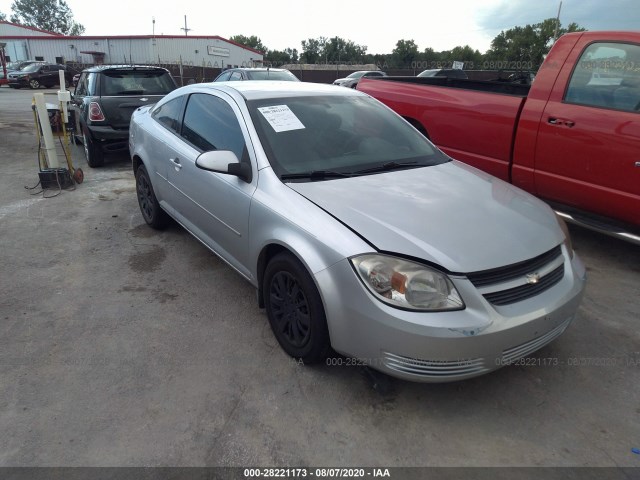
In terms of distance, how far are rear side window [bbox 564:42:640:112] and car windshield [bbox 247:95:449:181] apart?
5.21 feet

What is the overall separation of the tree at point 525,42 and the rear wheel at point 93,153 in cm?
5077

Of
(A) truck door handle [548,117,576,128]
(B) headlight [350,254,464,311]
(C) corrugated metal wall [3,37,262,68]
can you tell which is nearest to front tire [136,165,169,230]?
(B) headlight [350,254,464,311]

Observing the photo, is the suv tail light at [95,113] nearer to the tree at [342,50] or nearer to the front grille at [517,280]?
the front grille at [517,280]

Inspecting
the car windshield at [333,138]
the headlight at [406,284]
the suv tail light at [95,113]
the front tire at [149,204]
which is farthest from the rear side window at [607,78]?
the suv tail light at [95,113]

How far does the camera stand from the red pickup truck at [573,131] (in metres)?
3.76

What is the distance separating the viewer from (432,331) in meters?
2.10

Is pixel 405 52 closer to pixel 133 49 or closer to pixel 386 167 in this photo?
pixel 133 49

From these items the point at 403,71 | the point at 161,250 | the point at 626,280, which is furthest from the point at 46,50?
the point at 626,280

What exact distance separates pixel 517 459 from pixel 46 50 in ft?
183

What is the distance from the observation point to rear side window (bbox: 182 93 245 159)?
3254mm

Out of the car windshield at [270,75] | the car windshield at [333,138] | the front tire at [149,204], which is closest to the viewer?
the car windshield at [333,138]

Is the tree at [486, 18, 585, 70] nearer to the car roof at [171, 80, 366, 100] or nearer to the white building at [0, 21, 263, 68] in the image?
the white building at [0, 21, 263, 68]

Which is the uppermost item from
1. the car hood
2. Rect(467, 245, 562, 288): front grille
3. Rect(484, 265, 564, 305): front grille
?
the car hood

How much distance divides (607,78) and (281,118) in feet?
9.47
